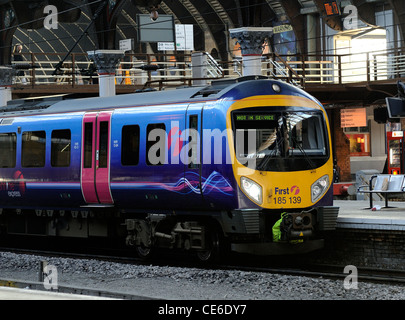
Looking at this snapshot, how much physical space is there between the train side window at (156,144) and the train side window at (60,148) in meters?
2.33

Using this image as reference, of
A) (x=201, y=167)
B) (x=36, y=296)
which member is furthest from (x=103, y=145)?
(x=36, y=296)

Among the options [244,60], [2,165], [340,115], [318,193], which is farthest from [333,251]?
[340,115]

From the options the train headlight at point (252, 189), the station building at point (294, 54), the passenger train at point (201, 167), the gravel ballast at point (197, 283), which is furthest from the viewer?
the station building at point (294, 54)

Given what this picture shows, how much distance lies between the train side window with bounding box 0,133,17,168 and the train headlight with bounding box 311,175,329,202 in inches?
281

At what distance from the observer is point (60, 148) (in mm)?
17938

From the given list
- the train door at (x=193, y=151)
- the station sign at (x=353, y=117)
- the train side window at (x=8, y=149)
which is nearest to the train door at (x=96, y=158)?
the train door at (x=193, y=151)

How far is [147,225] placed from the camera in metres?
16.5

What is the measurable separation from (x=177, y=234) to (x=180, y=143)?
167 cm

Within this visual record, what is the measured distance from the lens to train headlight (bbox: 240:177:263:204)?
14.7 metres

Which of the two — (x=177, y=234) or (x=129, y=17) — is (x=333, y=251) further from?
(x=129, y=17)

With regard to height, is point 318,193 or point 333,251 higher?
point 318,193

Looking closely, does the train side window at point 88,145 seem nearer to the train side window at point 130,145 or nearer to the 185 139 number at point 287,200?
the train side window at point 130,145

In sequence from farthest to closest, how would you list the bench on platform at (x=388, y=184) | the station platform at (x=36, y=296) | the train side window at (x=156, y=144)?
1. the bench on platform at (x=388, y=184)
2. the train side window at (x=156, y=144)
3. the station platform at (x=36, y=296)

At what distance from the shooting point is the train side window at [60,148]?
17766mm
